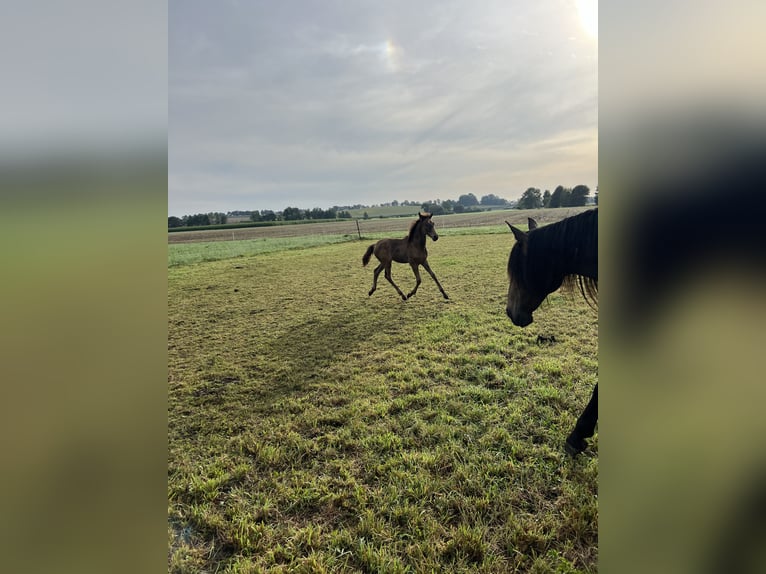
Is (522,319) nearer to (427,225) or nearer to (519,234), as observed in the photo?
(519,234)

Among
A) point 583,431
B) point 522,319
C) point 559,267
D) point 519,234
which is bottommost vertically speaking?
point 583,431

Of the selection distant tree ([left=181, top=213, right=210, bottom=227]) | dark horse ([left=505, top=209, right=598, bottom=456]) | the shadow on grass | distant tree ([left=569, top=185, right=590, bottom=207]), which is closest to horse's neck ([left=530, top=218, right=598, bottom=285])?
dark horse ([left=505, top=209, right=598, bottom=456])

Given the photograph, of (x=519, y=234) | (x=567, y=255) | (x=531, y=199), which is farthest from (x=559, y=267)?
(x=531, y=199)

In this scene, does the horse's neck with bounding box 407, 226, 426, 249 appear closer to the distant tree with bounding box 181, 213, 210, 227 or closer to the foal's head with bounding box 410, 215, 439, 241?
the foal's head with bounding box 410, 215, 439, 241

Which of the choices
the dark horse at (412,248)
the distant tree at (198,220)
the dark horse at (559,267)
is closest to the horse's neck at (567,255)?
the dark horse at (559,267)

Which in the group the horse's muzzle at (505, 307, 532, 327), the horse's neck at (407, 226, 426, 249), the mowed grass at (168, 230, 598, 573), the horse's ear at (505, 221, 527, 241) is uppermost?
the horse's neck at (407, 226, 426, 249)

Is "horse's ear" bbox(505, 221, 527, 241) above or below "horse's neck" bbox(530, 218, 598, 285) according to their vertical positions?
above

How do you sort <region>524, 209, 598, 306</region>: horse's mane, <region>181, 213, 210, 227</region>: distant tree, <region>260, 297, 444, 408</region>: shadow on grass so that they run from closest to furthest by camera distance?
<region>524, 209, 598, 306</region>: horse's mane, <region>260, 297, 444, 408</region>: shadow on grass, <region>181, 213, 210, 227</region>: distant tree

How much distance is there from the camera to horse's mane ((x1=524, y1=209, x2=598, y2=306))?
2.06 metres

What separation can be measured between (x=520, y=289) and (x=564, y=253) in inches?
19.4

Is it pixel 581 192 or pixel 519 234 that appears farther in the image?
pixel 519 234

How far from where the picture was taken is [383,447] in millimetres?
2328
